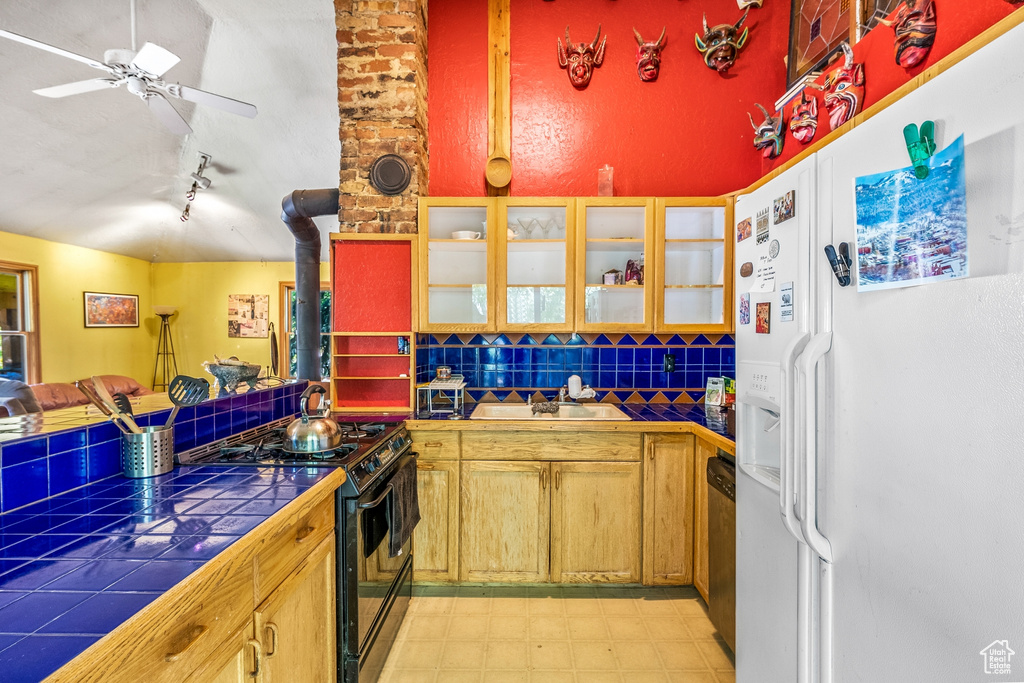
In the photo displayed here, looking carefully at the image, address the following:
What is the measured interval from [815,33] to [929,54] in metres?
1.47

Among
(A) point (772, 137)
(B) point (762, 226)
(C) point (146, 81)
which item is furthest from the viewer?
(A) point (772, 137)

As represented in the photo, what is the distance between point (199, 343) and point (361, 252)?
3.36 ft

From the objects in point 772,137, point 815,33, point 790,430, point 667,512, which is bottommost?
→ point 667,512

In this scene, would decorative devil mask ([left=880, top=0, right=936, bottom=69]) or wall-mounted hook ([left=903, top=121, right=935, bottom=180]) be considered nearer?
wall-mounted hook ([left=903, top=121, right=935, bottom=180])

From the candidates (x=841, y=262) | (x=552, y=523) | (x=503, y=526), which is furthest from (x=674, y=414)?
(x=841, y=262)

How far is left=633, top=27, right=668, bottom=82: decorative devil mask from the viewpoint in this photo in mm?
2830

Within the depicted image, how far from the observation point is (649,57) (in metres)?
2.84

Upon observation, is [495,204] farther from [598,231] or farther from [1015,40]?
[1015,40]

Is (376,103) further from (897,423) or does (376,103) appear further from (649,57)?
(897,423)

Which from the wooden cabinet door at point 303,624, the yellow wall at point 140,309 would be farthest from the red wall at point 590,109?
the wooden cabinet door at point 303,624

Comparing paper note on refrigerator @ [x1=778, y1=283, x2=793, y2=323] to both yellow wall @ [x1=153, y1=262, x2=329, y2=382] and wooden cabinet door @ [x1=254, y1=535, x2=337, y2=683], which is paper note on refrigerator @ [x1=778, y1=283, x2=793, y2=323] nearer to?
wooden cabinet door @ [x1=254, y1=535, x2=337, y2=683]

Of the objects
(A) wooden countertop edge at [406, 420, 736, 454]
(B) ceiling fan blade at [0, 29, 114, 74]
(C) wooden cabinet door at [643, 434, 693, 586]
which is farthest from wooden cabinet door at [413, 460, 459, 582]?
(B) ceiling fan blade at [0, 29, 114, 74]

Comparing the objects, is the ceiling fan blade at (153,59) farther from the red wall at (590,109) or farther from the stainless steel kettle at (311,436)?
the stainless steel kettle at (311,436)

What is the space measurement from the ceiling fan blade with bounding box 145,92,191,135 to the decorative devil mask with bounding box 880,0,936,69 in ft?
10.0
